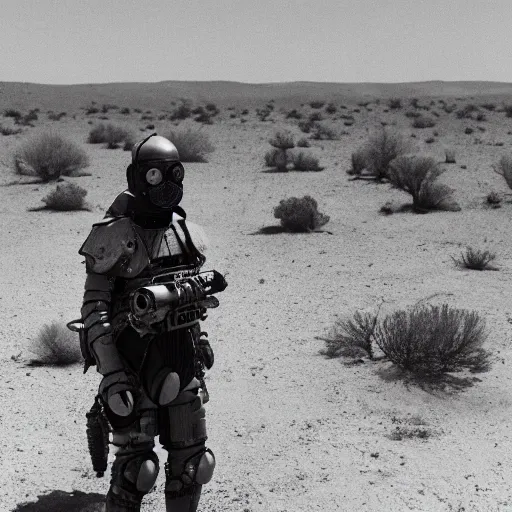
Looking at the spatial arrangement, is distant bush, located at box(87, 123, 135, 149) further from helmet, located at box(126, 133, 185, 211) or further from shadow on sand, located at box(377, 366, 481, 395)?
helmet, located at box(126, 133, 185, 211)

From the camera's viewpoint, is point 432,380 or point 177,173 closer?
point 177,173

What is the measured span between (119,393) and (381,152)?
17.8 meters

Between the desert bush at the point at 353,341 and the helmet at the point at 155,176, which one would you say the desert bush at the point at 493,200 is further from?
the helmet at the point at 155,176

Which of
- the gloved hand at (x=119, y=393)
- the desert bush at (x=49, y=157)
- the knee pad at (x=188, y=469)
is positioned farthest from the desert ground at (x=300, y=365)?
the gloved hand at (x=119, y=393)

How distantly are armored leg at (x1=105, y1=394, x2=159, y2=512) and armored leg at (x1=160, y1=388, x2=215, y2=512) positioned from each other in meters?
0.11

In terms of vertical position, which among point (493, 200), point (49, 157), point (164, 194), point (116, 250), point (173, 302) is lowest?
point (493, 200)

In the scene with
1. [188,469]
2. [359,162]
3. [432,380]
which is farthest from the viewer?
[359,162]

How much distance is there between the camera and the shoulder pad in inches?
161

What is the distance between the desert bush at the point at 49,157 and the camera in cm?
1977

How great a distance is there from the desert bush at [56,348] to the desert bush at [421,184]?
992cm

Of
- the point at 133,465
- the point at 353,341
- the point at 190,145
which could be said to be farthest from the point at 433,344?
the point at 190,145

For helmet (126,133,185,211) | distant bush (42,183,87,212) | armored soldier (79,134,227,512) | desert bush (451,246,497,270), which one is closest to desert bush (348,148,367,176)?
distant bush (42,183,87,212)

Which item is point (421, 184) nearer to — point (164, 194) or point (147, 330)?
point (164, 194)

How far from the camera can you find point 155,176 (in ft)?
13.6
